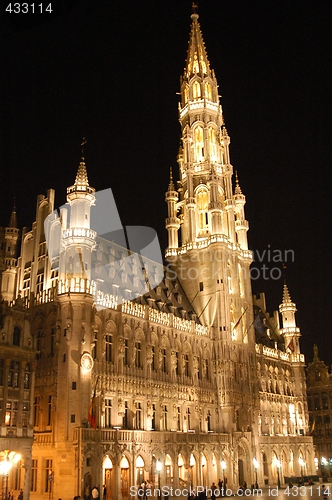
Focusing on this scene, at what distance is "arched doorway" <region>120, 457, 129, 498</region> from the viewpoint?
173 ft

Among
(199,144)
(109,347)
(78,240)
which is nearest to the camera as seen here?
(78,240)

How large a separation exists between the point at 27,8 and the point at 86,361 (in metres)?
39.2

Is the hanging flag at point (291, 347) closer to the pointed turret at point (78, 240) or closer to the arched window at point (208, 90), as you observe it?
the arched window at point (208, 90)

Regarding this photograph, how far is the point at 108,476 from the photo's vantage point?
5194cm

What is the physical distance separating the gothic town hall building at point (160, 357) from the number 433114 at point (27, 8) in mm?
34228

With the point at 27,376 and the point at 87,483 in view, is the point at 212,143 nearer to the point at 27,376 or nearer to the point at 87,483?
the point at 27,376

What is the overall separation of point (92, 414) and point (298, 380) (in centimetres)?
5620

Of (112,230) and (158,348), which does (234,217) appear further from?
(158,348)

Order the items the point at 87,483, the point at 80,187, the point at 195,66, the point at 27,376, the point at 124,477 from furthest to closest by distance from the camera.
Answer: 1. the point at 195,66
2. the point at 80,187
3. the point at 124,477
4. the point at 87,483
5. the point at 27,376

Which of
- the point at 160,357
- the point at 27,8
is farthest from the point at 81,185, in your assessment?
the point at 27,8

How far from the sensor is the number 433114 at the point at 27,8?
53.6 ft

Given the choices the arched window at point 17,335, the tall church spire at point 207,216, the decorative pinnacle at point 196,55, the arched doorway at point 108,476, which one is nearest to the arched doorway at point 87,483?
the arched doorway at point 108,476

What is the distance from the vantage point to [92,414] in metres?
49.2

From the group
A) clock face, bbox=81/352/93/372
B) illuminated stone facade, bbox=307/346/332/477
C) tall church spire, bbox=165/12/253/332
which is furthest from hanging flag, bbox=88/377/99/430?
illuminated stone facade, bbox=307/346/332/477
